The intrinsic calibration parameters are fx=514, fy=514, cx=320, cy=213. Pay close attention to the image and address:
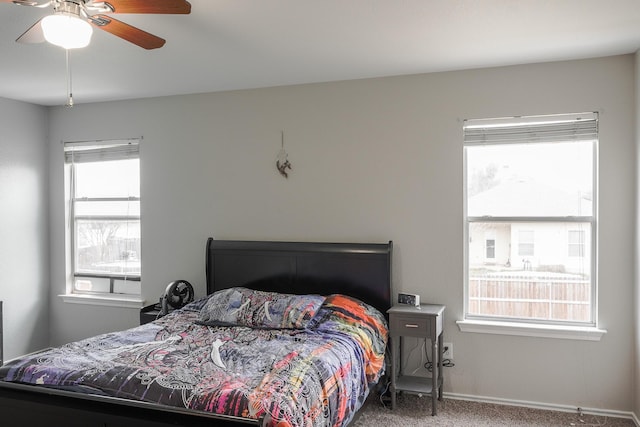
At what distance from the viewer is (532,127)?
3.62m

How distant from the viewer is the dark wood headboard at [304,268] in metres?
3.81

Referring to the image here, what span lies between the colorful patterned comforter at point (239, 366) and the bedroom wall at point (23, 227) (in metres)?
2.04

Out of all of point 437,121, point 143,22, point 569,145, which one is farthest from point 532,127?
point 143,22

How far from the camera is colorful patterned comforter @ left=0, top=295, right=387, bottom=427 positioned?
2230 millimetres

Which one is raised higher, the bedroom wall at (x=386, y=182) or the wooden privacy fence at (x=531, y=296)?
the bedroom wall at (x=386, y=182)

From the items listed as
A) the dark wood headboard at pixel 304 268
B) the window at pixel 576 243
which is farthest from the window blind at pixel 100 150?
the window at pixel 576 243

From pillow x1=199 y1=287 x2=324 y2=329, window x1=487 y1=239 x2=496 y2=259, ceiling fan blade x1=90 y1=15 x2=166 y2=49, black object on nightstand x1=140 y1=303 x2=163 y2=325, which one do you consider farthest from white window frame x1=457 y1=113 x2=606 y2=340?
black object on nightstand x1=140 y1=303 x2=163 y2=325

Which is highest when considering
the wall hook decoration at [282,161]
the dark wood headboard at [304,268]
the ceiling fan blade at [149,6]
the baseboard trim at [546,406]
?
the ceiling fan blade at [149,6]

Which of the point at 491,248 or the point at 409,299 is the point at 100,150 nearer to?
the point at 409,299

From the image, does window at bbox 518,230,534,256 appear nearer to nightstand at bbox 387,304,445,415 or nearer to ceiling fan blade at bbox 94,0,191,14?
nightstand at bbox 387,304,445,415

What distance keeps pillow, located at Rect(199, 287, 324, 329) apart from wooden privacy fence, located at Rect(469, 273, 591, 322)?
1.17m

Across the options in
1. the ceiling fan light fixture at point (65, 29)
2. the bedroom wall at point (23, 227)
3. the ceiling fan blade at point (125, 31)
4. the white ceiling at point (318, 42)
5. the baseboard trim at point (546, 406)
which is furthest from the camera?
the bedroom wall at point (23, 227)

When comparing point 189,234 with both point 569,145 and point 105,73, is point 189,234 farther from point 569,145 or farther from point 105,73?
point 569,145

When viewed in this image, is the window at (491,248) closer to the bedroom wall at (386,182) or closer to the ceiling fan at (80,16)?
the bedroom wall at (386,182)
